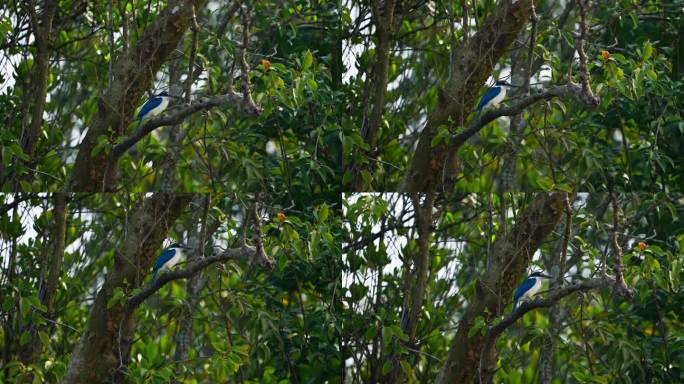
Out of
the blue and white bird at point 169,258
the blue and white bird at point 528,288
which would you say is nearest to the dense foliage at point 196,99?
the blue and white bird at point 169,258

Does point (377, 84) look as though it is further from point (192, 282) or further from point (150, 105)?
point (192, 282)

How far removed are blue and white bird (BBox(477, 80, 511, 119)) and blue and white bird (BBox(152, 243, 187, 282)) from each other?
3.74 feet

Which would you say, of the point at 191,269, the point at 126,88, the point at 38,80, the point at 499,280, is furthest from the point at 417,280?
the point at 38,80

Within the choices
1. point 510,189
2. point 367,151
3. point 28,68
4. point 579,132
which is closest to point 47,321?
point 28,68

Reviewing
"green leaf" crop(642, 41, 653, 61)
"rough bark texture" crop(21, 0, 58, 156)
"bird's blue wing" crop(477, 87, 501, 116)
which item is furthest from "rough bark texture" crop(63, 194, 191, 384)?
"green leaf" crop(642, 41, 653, 61)

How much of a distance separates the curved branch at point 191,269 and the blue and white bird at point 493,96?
0.91m

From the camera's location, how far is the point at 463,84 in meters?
3.72

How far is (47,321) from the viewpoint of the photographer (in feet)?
12.1

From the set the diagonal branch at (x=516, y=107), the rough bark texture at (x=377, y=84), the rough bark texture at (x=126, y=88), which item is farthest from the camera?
the rough bark texture at (x=377, y=84)

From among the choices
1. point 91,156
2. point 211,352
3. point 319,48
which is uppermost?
point 319,48

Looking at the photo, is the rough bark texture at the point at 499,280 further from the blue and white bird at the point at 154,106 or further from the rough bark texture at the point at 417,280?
the blue and white bird at the point at 154,106

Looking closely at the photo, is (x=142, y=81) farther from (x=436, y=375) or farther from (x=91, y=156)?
(x=436, y=375)

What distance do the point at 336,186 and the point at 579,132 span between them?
91 centimetres

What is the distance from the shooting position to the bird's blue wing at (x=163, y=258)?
3679 millimetres
